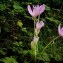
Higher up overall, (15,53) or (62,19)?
(62,19)

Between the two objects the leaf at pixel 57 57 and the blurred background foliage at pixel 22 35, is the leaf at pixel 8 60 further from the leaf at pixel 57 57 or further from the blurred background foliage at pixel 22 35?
the leaf at pixel 57 57

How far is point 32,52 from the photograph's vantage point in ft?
6.29

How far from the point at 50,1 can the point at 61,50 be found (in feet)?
5.16

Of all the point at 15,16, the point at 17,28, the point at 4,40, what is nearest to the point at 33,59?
the point at 4,40

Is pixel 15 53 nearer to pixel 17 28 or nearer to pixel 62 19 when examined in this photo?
pixel 17 28

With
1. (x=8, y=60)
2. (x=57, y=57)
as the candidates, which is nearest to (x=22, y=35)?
(x=57, y=57)


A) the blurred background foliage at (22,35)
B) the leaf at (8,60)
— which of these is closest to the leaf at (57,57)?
the blurred background foliage at (22,35)

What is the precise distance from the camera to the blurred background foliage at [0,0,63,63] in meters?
1.95

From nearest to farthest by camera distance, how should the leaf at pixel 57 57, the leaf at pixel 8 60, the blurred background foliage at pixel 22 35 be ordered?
the leaf at pixel 8 60
the blurred background foliage at pixel 22 35
the leaf at pixel 57 57

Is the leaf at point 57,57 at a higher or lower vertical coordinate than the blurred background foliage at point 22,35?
lower

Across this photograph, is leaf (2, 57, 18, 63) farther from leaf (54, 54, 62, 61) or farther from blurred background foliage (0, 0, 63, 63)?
leaf (54, 54, 62, 61)

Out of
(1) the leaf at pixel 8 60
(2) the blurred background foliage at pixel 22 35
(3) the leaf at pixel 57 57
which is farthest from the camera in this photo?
(3) the leaf at pixel 57 57

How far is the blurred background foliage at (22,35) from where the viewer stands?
1949 mm

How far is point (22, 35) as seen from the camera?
8.07 feet
